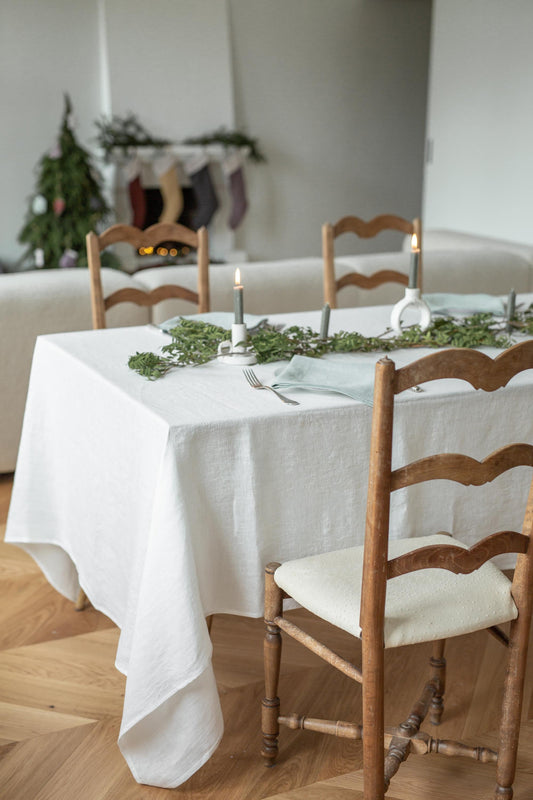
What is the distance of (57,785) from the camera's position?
5.37ft

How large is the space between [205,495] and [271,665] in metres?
0.35

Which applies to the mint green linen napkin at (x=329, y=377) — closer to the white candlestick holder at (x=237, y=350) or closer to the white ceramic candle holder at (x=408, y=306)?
the white candlestick holder at (x=237, y=350)

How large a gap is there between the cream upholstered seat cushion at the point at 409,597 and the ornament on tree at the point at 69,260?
4741 millimetres

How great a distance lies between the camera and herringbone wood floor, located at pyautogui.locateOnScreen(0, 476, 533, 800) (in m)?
1.64

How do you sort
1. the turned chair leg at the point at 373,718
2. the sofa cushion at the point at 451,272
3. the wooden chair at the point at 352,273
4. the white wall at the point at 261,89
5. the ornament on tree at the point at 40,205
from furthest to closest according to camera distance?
1. the white wall at the point at 261,89
2. the ornament on tree at the point at 40,205
3. the sofa cushion at the point at 451,272
4. the wooden chair at the point at 352,273
5. the turned chair leg at the point at 373,718

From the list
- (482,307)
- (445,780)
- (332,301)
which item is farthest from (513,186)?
(445,780)

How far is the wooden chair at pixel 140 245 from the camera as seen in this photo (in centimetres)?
258

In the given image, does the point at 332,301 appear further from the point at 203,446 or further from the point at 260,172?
the point at 260,172

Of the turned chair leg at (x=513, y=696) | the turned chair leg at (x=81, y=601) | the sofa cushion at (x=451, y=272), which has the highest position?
the sofa cushion at (x=451, y=272)

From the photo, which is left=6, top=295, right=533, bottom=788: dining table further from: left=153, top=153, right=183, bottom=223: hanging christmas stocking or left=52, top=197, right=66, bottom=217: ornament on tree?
left=153, top=153, right=183, bottom=223: hanging christmas stocking

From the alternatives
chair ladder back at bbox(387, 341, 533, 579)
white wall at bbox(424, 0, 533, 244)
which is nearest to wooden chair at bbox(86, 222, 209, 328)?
chair ladder back at bbox(387, 341, 533, 579)

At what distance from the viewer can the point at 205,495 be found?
1.55m

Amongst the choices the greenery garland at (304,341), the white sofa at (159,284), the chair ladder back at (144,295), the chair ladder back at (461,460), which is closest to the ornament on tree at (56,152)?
the white sofa at (159,284)

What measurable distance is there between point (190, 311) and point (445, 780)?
1866 millimetres
